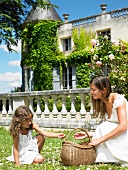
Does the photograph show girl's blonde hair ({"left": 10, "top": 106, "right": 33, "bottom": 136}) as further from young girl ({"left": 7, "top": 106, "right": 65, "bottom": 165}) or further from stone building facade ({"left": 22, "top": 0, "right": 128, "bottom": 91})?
stone building facade ({"left": 22, "top": 0, "right": 128, "bottom": 91})

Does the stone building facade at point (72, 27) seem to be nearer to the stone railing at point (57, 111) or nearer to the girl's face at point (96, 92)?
the stone railing at point (57, 111)

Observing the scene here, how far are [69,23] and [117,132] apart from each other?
19811 mm

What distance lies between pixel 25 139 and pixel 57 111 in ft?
15.2

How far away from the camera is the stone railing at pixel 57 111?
9312 millimetres

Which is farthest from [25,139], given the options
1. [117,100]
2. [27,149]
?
[117,100]

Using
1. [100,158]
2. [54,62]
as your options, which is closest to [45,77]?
[54,62]

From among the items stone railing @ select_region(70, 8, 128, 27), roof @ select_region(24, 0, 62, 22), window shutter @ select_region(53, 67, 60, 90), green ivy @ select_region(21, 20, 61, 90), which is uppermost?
roof @ select_region(24, 0, 62, 22)

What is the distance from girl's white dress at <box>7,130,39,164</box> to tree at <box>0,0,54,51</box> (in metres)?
14.8

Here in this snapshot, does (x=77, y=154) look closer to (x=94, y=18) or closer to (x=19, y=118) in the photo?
(x=19, y=118)

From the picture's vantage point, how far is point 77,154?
472 cm

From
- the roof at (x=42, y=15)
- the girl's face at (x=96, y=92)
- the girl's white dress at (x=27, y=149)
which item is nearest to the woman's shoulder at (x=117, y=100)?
the girl's face at (x=96, y=92)

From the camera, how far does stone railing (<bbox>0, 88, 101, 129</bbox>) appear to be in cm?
931

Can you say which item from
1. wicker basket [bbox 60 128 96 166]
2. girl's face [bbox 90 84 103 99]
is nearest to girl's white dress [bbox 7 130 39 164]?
wicker basket [bbox 60 128 96 166]

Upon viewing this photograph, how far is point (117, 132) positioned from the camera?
184 inches
